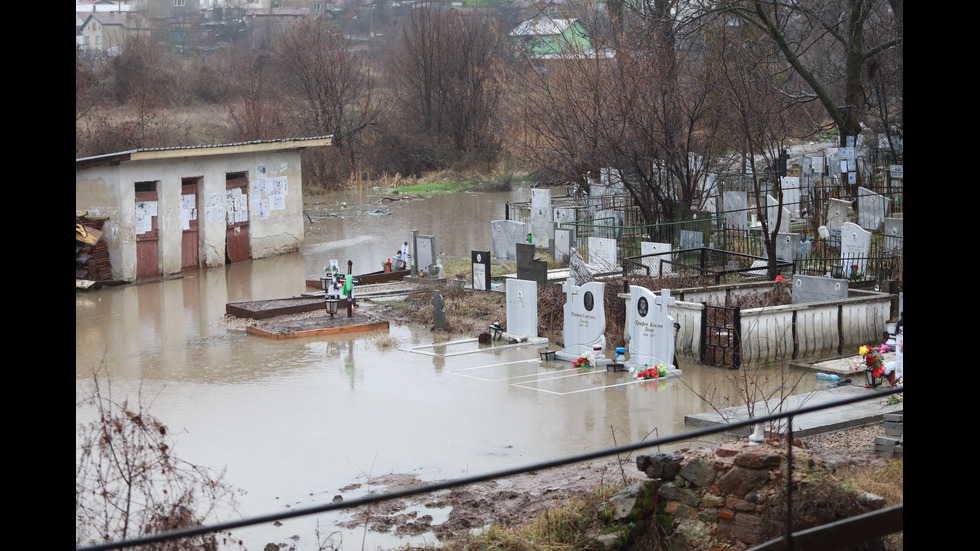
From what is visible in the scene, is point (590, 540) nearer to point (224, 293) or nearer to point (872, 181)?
point (224, 293)

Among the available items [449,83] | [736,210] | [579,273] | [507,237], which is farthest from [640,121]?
[449,83]

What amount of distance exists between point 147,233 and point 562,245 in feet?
36.3

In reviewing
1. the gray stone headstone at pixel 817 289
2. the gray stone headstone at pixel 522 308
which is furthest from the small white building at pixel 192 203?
the gray stone headstone at pixel 817 289

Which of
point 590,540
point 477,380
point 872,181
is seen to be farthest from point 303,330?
point 872,181

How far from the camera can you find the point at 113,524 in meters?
9.50

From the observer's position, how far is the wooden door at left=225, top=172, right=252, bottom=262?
102 ft

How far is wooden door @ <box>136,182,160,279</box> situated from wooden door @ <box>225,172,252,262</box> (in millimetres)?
2622

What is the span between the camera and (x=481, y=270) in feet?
78.6

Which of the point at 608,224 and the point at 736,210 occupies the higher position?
the point at 736,210

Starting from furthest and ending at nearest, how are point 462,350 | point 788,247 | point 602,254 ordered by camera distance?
1. point 602,254
2. point 788,247
3. point 462,350

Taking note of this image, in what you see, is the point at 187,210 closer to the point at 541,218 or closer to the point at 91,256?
the point at 91,256

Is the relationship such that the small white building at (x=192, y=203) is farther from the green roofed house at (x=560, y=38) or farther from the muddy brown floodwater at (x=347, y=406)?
the green roofed house at (x=560, y=38)

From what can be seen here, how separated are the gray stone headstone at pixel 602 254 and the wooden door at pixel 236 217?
11083 mm
